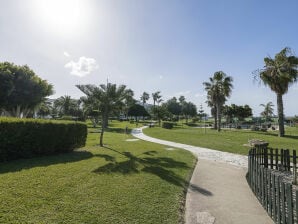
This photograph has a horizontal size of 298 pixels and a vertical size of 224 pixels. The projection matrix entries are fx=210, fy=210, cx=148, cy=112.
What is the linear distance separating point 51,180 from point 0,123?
12.2ft

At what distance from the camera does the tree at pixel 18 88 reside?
23.9m

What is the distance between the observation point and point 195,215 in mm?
4801

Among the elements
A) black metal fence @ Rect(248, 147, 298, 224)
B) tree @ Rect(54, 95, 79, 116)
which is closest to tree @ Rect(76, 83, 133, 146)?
black metal fence @ Rect(248, 147, 298, 224)

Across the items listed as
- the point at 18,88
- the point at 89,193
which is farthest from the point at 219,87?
the point at 89,193

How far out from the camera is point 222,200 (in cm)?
567

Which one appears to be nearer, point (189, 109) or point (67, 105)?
point (67, 105)

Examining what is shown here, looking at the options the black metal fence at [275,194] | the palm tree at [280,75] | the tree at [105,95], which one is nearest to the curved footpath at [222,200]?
the black metal fence at [275,194]

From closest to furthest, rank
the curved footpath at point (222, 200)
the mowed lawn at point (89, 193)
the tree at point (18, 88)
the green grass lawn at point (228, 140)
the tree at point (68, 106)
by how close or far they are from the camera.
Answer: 1. the mowed lawn at point (89, 193)
2. the curved footpath at point (222, 200)
3. the green grass lawn at point (228, 140)
4. the tree at point (18, 88)
5. the tree at point (68, 106)

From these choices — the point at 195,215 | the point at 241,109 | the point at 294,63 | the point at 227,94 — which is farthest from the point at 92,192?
the point at 241,109

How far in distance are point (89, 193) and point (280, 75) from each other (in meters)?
27.9

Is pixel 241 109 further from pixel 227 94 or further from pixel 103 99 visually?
pixel 103 99

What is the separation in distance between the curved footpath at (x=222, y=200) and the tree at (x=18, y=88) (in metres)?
24.1

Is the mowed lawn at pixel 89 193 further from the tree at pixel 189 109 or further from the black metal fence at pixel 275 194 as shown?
the tree at pixel 189 109

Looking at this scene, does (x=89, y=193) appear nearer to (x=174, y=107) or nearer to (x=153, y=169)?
(x=153, y=169)
